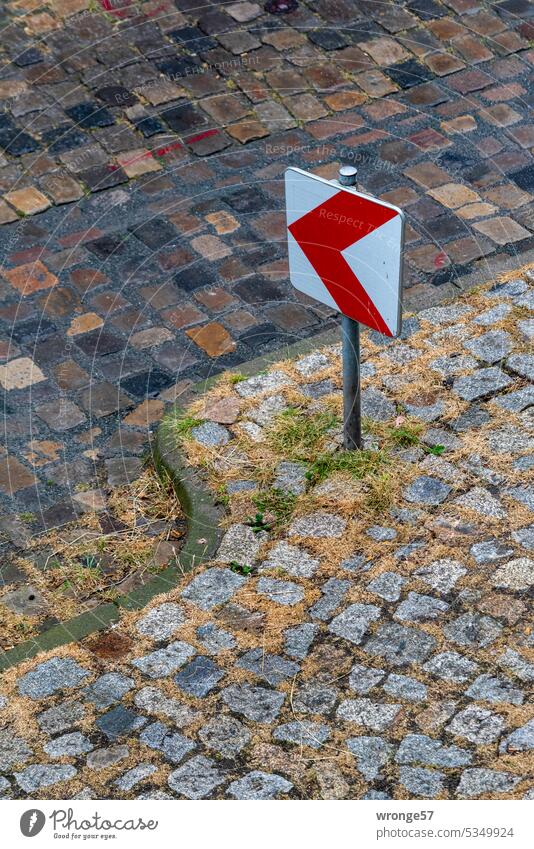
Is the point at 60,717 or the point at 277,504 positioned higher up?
the point at 60,717

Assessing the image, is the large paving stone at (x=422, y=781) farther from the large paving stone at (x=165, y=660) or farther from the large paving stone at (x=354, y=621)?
the large paving stone at (x=165, y=660)

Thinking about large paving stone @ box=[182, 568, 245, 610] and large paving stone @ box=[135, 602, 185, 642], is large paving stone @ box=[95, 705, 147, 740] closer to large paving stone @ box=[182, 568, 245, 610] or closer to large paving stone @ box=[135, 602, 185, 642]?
large paving stone @ box=[135, 602, 185, 642]

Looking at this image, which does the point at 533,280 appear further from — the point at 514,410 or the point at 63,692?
the point at 63,692

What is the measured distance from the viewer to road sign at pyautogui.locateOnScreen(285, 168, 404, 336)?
399 centimetres

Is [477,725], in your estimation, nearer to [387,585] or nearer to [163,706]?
[387,585]

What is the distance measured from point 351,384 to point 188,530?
0.77m

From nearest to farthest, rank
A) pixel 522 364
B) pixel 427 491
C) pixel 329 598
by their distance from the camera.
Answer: pixel 329 598 → pixel 427 491 → pixel 522 364

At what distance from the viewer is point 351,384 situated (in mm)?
4379

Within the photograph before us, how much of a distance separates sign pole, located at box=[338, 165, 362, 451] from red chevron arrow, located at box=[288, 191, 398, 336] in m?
0.07

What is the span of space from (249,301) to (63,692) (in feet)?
7.88

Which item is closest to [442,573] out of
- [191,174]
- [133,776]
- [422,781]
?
[422,781]

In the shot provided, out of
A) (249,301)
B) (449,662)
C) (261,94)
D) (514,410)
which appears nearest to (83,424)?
(249,301)

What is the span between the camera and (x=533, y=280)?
541 centimetres

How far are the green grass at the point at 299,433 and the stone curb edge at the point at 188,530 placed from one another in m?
0.33
